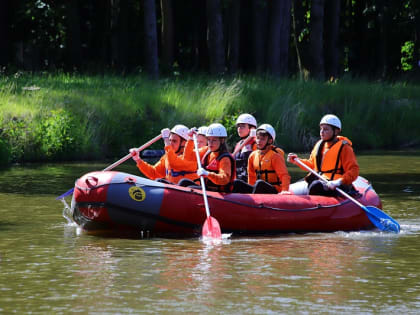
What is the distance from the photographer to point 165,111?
64.6 ft

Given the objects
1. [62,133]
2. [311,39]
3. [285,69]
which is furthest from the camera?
[285,69]

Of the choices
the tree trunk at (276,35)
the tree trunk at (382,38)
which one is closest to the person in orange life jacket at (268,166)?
the tree trunk at (276,35)

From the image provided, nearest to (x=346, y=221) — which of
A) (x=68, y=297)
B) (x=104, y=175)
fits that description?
(x=104, y=175)

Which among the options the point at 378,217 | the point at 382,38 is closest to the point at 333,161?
the point at 378,217

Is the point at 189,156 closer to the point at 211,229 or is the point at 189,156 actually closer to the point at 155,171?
the point at 155,171

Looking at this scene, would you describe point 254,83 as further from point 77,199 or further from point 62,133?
point 77,199

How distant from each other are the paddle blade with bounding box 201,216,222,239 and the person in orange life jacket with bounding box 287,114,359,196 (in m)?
1.51

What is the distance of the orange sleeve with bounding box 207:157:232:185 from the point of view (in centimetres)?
1037

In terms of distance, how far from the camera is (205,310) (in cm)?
674

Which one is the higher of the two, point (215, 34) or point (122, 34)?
point (122, 34)

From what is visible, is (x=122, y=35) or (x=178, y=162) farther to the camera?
(x=122, y=35)

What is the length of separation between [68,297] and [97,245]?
246 centimetres

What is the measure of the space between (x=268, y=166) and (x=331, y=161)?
28.7 inches

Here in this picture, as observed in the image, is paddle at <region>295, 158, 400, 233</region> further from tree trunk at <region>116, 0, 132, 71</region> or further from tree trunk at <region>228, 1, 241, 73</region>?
tree trunk at <region>116, 0, 132, 71</region>
